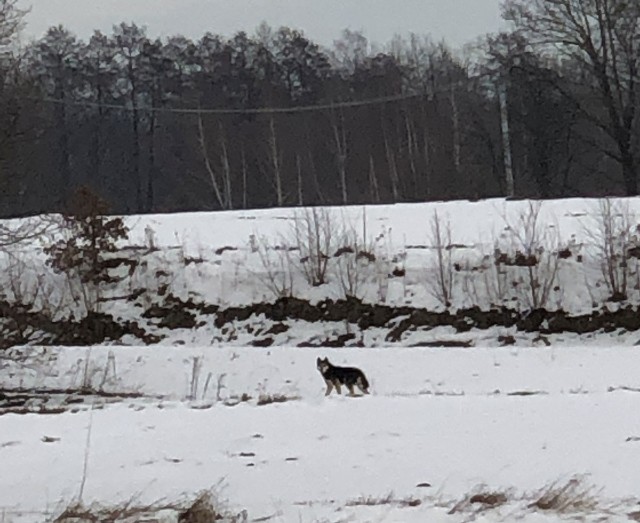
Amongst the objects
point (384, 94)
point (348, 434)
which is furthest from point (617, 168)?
point (348, 434)

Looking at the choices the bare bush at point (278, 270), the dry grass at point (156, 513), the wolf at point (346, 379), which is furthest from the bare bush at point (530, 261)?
the dry grass at point (156, 513)

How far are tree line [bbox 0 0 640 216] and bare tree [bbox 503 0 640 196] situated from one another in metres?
0.27

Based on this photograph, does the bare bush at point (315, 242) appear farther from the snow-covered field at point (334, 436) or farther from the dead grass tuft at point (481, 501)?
the dead grass tuft at point (481, 501)

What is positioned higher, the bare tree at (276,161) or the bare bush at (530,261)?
the bare tree at (276,161)

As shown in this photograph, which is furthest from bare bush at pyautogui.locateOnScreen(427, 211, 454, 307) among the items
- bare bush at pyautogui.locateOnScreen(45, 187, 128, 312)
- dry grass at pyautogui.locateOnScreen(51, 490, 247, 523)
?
dry grass at pyautogui.locateOnScreen(51, 490, 247, 523)

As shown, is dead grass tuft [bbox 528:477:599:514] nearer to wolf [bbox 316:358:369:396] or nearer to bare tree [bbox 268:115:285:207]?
wolf [bbox 316:358:369:396]

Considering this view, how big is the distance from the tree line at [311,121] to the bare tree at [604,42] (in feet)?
0.87

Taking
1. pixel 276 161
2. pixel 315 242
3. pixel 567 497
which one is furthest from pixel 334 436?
pixel 276 161

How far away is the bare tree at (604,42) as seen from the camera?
40.7 m

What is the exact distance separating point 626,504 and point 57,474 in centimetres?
388

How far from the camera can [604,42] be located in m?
41.6

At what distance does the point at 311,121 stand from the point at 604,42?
2371 centimetres

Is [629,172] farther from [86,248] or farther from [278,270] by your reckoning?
[86,248]

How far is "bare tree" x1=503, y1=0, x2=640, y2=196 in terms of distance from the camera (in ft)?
134
